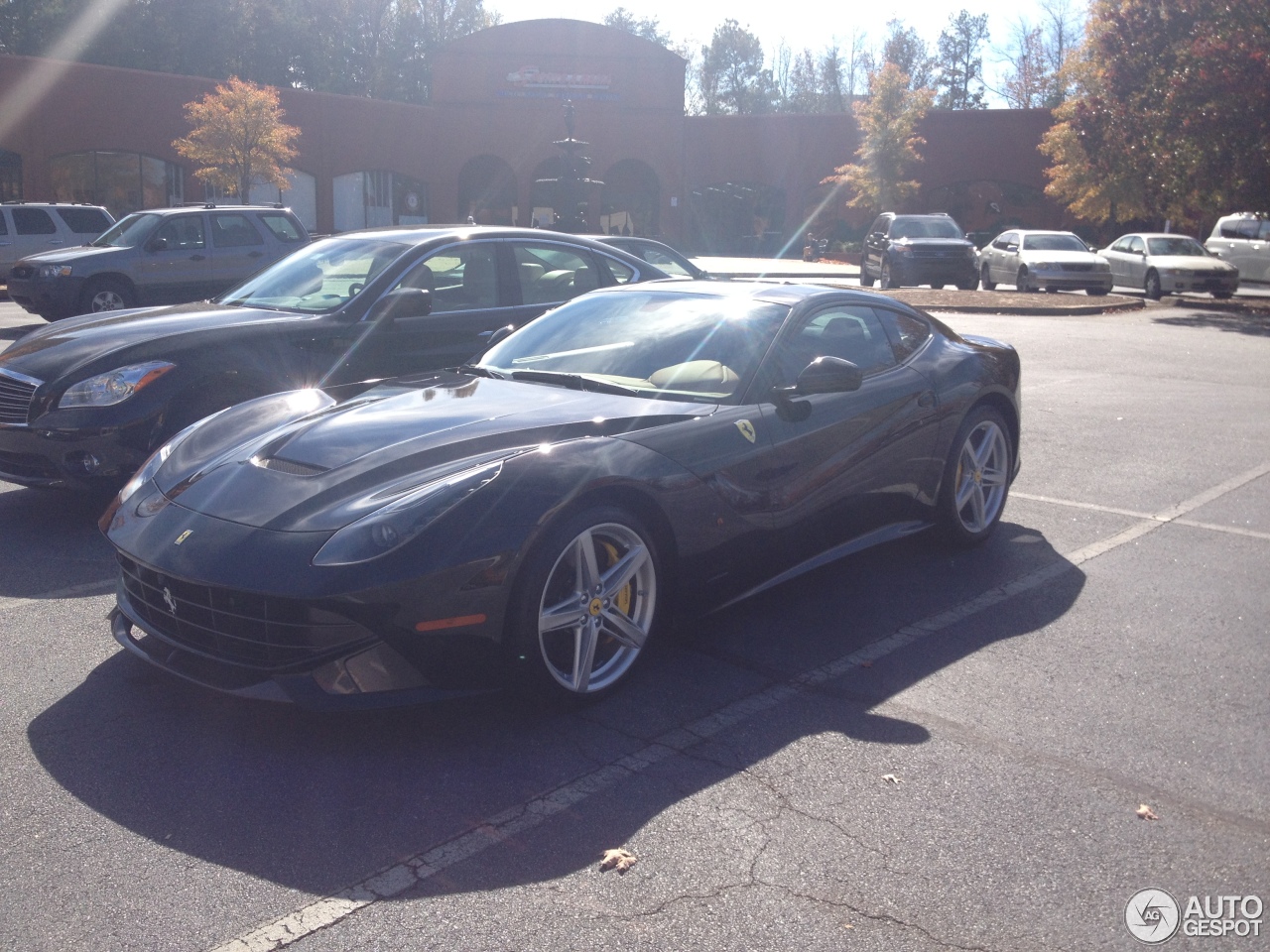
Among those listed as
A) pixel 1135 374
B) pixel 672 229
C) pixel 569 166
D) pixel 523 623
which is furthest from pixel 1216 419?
pixel 672 229

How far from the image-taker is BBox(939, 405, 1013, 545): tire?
5.91m

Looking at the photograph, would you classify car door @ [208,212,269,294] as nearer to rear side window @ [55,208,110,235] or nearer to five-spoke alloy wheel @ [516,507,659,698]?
rear side window @ [55,208,110,235]

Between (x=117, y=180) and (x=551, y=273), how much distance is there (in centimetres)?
3487

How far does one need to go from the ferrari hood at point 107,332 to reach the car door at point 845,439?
3288 mm

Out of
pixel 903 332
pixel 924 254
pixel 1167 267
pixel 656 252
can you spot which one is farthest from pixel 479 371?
pixel 1167 267

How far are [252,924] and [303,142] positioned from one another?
4328 cm

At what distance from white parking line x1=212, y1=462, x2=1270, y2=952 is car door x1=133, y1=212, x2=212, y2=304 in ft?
45.0

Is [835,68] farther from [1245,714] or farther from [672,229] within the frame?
[1245,714]

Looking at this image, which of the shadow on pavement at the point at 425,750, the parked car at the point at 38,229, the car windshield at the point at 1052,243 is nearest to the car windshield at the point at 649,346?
the shadow on pavement at the point at 425,750

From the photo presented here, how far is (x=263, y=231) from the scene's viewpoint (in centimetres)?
1673

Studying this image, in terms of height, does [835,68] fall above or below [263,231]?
above

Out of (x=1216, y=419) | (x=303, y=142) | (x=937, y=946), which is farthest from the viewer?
(x=303, y=142)

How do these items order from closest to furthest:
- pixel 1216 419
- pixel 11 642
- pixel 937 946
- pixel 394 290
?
1. pixel 937 946
2. pixel 11 642
3. pixel 394 290
4. pixel 1216 419

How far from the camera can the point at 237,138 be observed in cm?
3372
